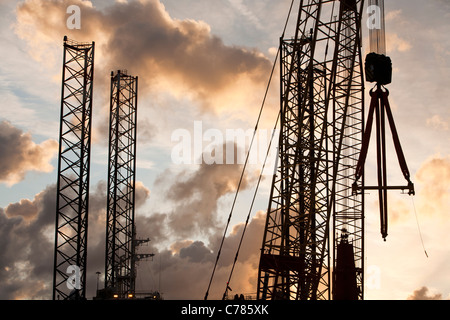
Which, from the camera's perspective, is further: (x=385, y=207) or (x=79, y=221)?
(x=79, y=221)

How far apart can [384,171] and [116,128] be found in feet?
134

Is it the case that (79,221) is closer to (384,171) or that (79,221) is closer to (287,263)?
(287,263)

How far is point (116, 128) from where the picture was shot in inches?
2734

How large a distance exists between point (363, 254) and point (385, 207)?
27.1m
